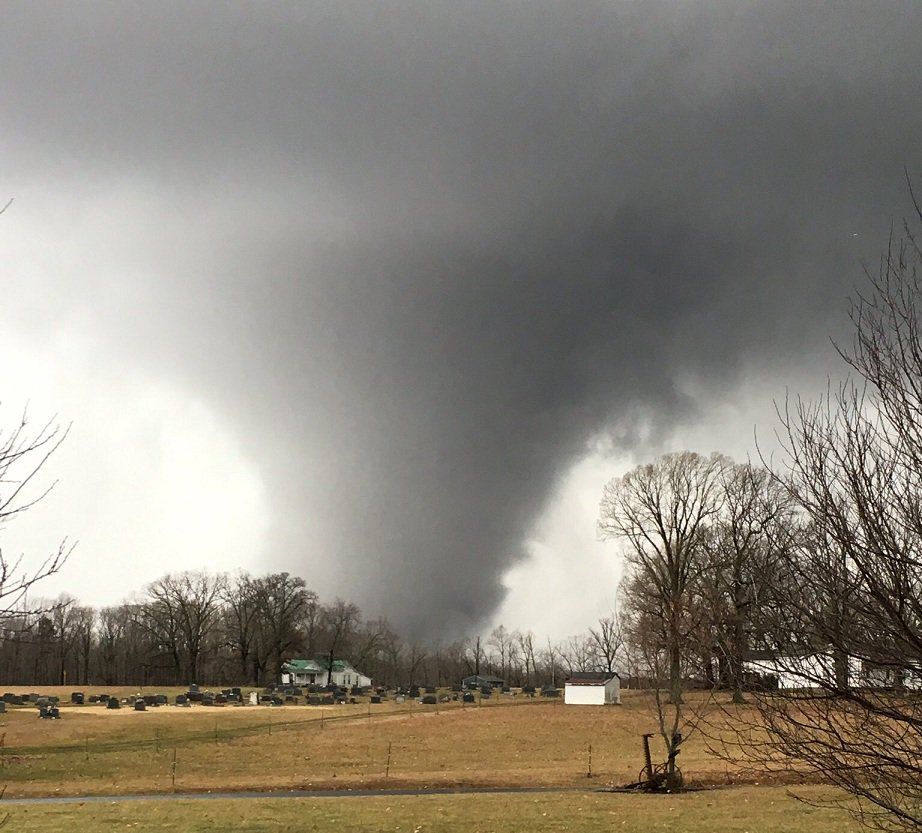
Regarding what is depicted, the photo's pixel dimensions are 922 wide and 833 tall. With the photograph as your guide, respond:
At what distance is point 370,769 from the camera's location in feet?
149

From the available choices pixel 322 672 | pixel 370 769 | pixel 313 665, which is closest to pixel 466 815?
pixel 370 769

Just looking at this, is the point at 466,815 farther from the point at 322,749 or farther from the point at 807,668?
the point at 322,749

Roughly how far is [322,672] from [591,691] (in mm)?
83707

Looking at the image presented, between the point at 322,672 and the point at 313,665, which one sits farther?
the point at 313,665

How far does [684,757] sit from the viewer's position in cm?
4878

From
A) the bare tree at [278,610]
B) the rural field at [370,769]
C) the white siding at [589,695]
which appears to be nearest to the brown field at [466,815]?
the rural field at [370,769]

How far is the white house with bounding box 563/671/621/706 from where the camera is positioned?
85900mm

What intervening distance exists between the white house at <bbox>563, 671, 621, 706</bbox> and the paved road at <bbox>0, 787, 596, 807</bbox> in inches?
1921

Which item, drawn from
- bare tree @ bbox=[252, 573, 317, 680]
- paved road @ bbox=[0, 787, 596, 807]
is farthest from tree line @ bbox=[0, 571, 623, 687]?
paved road @ bbox=[0, 787, 596, 807]

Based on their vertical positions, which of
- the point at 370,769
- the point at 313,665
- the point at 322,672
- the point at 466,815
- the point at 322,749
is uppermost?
the point at 466,815

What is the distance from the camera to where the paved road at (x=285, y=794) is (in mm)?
34406

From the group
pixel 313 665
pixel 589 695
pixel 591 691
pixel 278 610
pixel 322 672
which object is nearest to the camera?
pixel 589 695

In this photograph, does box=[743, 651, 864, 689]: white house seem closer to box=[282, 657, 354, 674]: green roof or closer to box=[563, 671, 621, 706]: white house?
box=[563, 671, 621, 706]: white house

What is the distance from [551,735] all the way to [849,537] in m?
57.0
